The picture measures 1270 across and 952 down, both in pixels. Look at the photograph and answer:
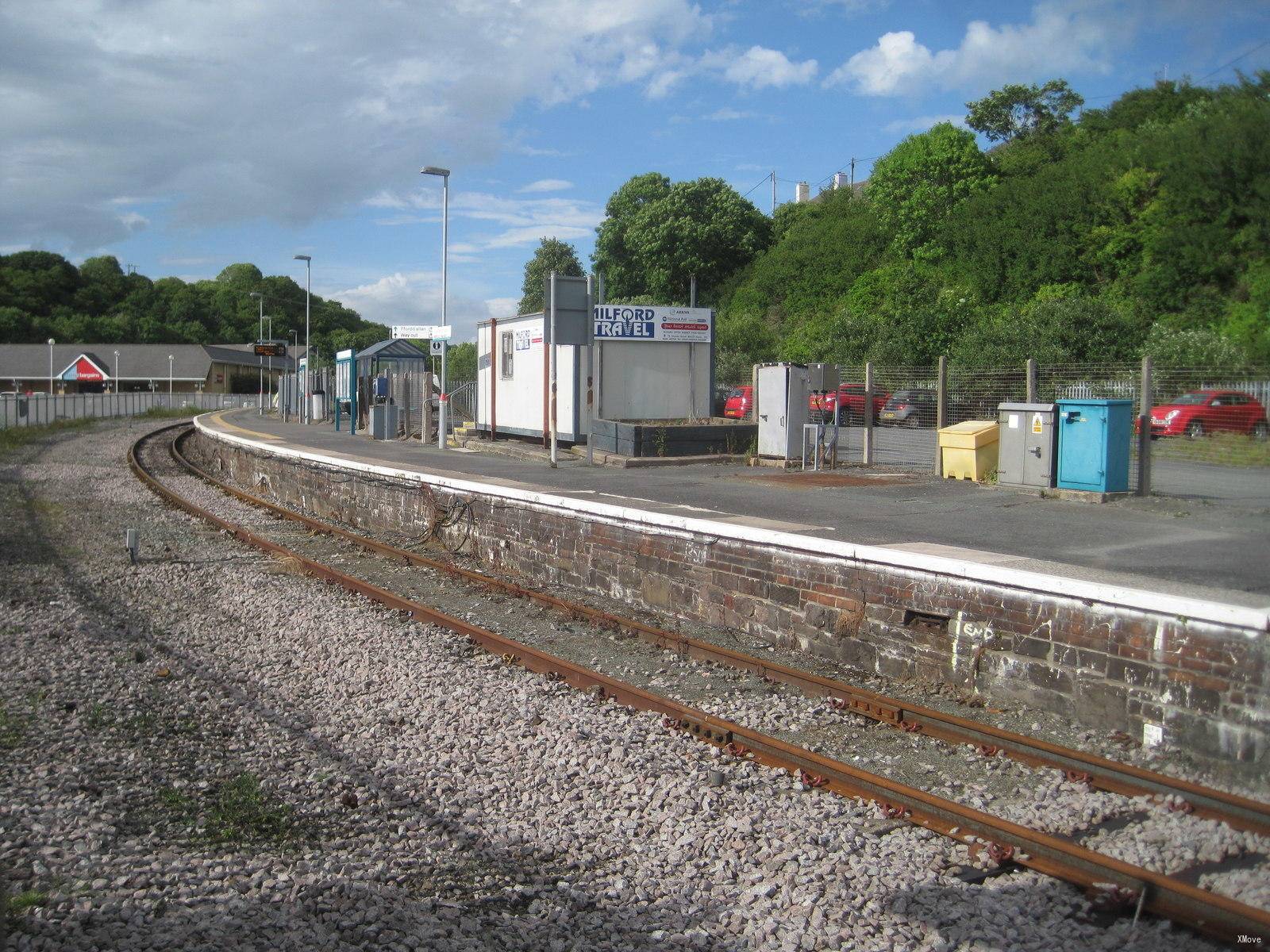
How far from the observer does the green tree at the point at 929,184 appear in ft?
172

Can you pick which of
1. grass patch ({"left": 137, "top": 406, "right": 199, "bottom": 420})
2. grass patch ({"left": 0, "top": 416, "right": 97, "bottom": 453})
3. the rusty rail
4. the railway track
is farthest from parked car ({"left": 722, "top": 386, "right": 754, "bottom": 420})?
grass patch ({"left": 137, "top": 406, "right": 199, "bottom": 420})

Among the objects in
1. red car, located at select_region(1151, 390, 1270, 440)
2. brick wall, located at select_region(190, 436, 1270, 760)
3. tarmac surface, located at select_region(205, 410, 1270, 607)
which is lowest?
brick wall, located at select_region(190, 436, 1270, 760)

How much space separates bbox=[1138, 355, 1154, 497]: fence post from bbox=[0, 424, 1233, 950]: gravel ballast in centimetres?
→ 855

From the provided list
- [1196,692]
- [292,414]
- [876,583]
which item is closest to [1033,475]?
[876,583]

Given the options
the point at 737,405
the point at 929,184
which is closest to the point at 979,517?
the point at 737,405

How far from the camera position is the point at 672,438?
1880cm

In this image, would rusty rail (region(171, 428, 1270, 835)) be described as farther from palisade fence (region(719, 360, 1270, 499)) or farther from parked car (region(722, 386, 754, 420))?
parked car (region(722, 386, 754, 420))

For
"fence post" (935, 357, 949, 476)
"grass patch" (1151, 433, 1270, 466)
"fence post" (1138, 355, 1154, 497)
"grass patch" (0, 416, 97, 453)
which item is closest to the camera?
"grass patch" (1151, 433, 1270, 466)

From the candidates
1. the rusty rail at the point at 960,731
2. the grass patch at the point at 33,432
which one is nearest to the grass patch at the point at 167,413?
the grass patch at the point at 33,432

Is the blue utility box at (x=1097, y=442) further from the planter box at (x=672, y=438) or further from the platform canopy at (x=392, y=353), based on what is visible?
the platform canopy at (x=392, y=353)

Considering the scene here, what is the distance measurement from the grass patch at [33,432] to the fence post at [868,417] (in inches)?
992

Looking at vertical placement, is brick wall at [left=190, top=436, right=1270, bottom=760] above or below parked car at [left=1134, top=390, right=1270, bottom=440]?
below

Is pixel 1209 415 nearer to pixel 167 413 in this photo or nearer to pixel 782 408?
pixel 782 408

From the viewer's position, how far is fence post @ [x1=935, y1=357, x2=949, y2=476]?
1510cm
